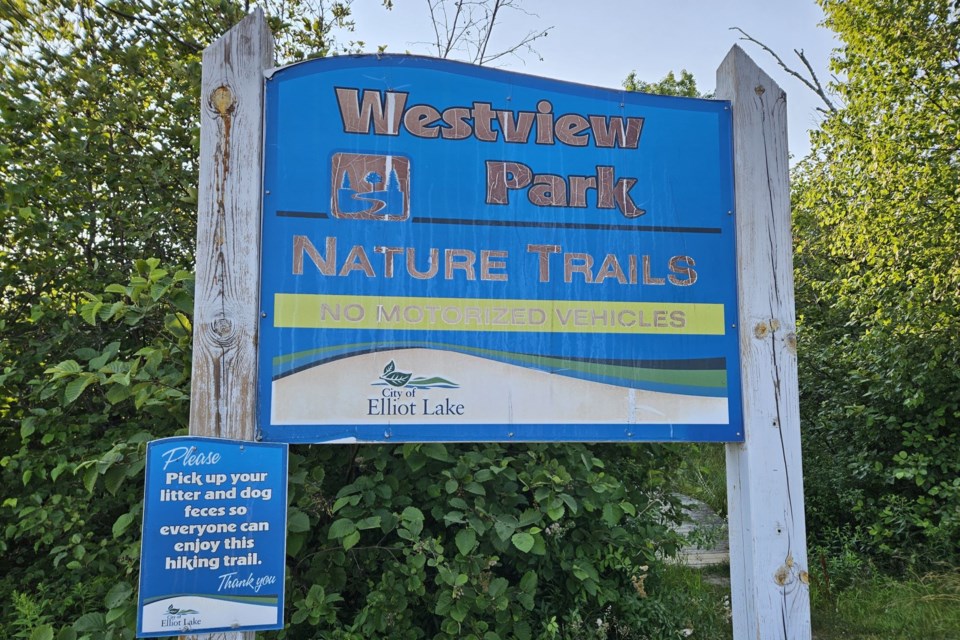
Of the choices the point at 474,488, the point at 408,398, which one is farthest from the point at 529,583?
the point at 408,398

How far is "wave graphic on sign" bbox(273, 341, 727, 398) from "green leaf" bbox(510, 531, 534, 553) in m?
0.71

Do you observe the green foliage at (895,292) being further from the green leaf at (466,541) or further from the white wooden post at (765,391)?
the green leaf at (466,541)

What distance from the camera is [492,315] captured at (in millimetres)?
2400

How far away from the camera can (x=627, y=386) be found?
2445 mm

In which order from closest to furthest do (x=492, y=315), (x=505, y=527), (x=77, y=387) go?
1. (x=492, y=315)
2. (x=77, y=387)
3. (x=505, y=527)

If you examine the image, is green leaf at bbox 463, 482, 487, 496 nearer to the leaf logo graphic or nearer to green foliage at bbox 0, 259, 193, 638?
the leaf logo graphic

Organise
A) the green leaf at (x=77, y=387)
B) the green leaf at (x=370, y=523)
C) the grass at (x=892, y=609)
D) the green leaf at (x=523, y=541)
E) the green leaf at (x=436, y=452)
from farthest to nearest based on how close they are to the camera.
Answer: the grass at (x=892, y=609)
the green leaf at (x=436, y=452)
the green leaf at (x=370, y=523)
the green leaf at (x=523, y=541)
the green leaf at (x=77, y=387)

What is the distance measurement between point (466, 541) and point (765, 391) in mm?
1327

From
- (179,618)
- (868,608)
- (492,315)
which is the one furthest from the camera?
(868,608)

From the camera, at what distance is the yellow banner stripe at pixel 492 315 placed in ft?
7.57

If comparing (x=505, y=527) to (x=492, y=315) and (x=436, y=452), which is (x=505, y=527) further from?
(x=492, y=315)

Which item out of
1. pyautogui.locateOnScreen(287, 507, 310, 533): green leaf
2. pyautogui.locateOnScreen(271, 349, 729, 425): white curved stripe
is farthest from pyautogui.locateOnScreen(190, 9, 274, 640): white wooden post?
pyautogui.locateOnScreen(287, 507, 310, 533): green leaf

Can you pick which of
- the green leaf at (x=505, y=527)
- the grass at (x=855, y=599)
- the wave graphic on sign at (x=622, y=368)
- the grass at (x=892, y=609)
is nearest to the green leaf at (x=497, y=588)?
the green leaf at (x=505, y=527)

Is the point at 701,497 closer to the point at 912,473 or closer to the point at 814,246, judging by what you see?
the point at 912,473
